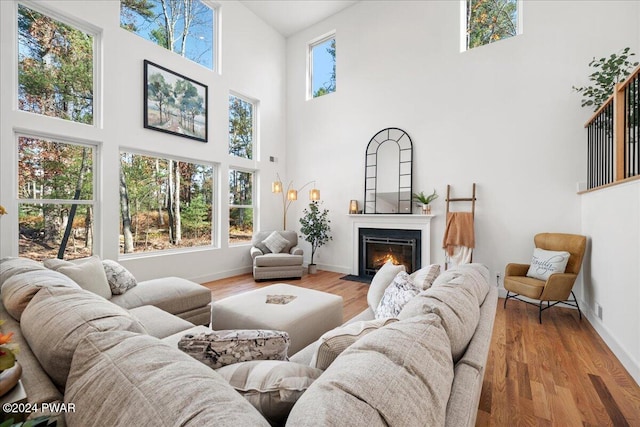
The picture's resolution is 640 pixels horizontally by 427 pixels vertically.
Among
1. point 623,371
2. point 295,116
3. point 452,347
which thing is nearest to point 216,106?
point 295,116

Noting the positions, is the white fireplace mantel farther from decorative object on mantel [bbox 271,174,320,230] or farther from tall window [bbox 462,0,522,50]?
tall window [bbox 462,0,522,50]

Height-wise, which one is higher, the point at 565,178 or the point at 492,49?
the point at 492,49

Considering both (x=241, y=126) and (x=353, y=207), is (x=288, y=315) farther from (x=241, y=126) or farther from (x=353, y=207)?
(x=241, y=126)

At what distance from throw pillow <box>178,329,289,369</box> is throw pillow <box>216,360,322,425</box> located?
0.12 m

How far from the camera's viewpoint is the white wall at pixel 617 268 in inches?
81.6

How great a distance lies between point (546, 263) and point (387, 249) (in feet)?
7.39

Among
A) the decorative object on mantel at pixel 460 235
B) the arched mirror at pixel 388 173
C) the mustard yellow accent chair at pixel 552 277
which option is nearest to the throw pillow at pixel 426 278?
the mustard yellow accent chair at pixel 552 277

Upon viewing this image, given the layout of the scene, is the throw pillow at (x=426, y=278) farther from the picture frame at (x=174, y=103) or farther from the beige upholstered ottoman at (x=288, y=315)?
the picture frame at (x=174, y=103)

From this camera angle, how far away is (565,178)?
11.6 feet

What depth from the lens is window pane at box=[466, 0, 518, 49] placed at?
4008 mm

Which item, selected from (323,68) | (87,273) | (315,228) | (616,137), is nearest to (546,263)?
(616,137)

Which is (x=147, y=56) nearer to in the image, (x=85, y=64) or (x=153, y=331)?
(x=85, y=64)

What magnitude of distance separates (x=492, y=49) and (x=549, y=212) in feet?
7.90

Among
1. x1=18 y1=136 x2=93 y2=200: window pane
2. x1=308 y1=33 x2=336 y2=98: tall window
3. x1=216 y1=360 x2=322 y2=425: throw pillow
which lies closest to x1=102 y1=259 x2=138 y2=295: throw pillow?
x1=18 y1=136 x2=93 y2=200: window pane
